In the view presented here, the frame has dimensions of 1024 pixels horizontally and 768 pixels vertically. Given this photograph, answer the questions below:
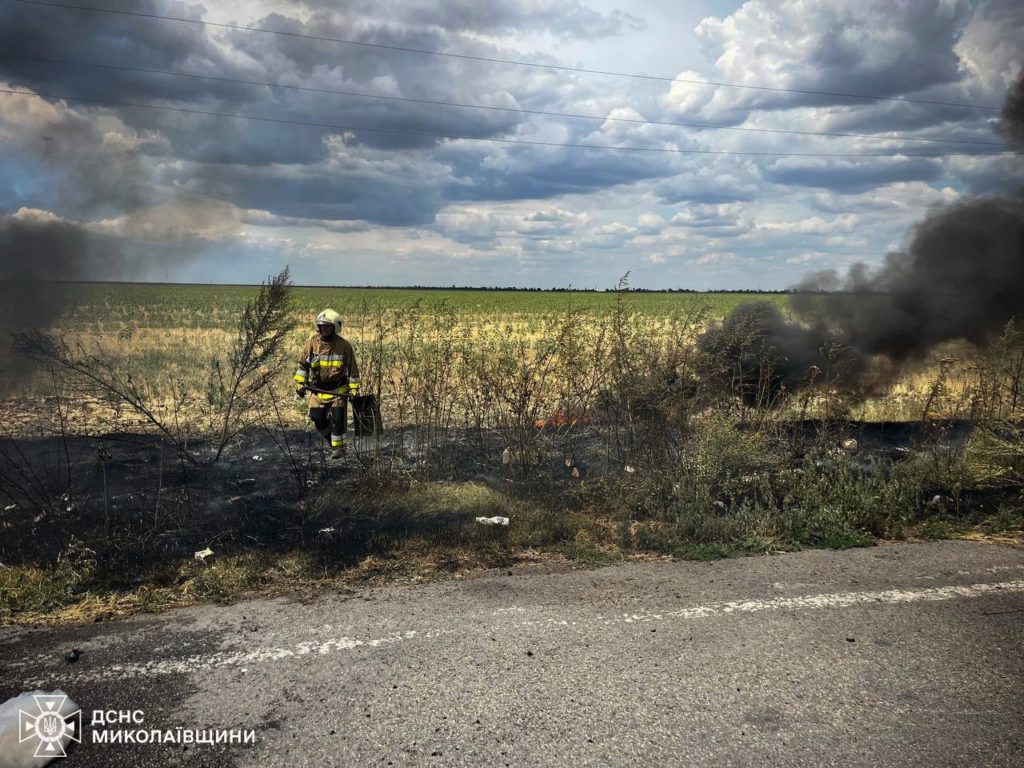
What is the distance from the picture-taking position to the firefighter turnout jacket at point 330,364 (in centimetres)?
820

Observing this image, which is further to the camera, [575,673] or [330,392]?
[330,392]

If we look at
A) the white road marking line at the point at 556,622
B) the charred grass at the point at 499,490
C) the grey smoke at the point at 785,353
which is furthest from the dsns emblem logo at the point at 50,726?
the grey smoke at the point at 785,353

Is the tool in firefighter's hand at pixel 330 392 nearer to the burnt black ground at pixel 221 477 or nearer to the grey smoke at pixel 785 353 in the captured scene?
the burnt black ground at pixel 221 477

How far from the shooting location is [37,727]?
2.75m

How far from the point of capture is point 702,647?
348 centimetres

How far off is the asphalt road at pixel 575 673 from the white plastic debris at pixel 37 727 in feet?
0.26

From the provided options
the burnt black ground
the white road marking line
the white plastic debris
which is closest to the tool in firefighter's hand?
the burnt black ground

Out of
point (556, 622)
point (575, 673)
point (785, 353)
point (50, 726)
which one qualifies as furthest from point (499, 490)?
point (785, 353)

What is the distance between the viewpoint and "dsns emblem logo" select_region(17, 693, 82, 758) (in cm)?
264

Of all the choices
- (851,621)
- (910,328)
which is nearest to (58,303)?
(851,621)

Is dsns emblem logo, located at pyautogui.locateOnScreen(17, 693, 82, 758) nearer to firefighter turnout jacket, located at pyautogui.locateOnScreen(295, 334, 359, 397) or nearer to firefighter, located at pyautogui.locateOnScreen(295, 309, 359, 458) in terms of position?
firefighter, located at pyautogui.locateOnScreen(295, 309, 359, 458)

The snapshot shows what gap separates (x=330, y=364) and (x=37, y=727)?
224 inches

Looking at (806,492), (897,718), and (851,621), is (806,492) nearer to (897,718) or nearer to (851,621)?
(851,621)

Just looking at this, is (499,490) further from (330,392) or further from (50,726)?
(50,726)
